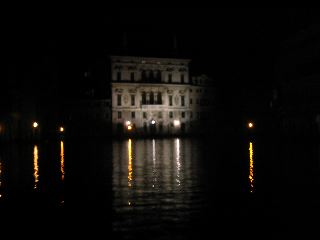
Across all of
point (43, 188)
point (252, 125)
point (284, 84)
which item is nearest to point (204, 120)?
point (252, 125)

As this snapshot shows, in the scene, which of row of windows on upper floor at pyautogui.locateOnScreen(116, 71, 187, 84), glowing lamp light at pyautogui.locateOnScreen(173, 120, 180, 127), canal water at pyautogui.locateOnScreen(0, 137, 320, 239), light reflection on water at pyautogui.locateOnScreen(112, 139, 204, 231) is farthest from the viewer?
glowing lamp light at pyautogui.locateOnScreen(173, 120, 180, 127)

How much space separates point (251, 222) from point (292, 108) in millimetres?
60281

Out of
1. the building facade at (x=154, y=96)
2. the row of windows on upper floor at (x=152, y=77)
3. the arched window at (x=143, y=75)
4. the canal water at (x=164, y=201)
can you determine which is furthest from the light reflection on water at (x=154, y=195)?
the arched window at (x=143, y=75)

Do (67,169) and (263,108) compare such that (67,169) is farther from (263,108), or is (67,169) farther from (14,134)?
(263,108)

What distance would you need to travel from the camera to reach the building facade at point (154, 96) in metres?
94.1

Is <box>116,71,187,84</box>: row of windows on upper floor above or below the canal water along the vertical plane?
above

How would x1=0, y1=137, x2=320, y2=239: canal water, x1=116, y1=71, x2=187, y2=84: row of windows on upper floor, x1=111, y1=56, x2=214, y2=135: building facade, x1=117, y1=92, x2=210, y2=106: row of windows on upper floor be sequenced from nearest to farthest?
x1=0, y1=137, x2=320, y2=239: canal water
x1=111, y1=56, x2=214, y2=135: building facade
x1=116, y1=71, x2=187, y2=84: row of windows on upper floor
x1=117, y1=92, x2=210, y2=106: row of windows on upper floor

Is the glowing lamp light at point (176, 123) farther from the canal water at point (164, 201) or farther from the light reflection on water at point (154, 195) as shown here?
the canal water at point (164, 201)

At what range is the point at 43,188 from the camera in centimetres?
1795

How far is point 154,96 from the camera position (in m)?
98.1

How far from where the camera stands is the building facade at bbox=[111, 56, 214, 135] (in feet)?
309

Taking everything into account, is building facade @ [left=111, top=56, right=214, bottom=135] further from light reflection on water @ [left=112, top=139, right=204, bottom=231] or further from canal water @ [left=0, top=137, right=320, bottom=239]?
canal water @ [left=0, top=137, right=320, bottom=239]

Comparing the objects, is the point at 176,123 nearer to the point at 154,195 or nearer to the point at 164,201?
the point at 154,195

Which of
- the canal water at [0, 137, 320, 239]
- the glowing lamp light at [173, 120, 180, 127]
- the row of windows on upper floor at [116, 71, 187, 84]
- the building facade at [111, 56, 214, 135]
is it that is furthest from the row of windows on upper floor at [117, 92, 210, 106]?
the canal water at [0, 137, 320, 239]
